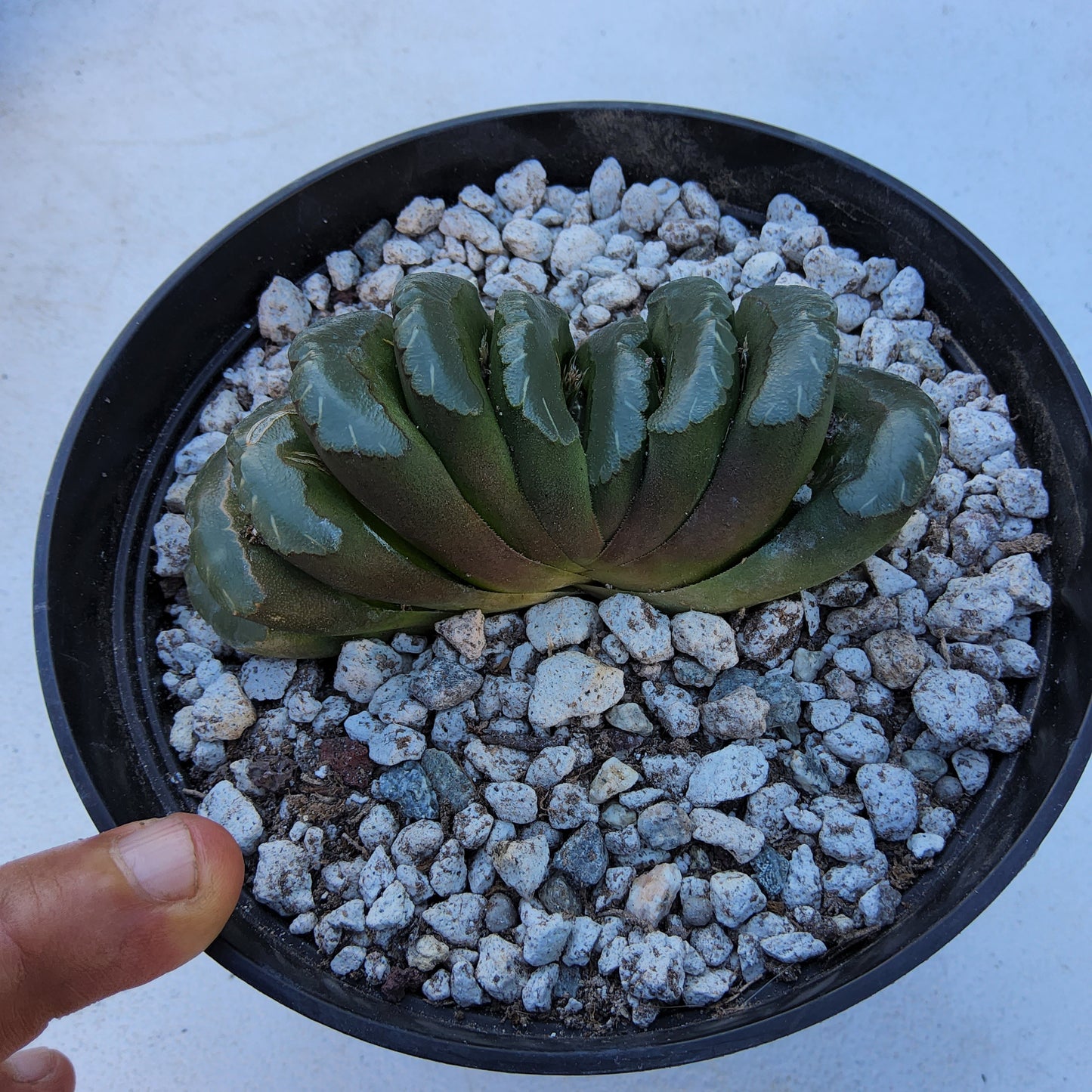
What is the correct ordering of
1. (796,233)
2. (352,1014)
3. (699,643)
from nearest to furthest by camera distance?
(352,1014) < (699,643) < (796,233)

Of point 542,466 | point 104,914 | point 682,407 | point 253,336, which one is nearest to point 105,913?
point 104,914

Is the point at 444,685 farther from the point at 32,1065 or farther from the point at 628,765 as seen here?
the point at 32,1065

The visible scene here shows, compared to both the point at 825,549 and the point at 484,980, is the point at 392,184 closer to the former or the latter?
the point at 825,549

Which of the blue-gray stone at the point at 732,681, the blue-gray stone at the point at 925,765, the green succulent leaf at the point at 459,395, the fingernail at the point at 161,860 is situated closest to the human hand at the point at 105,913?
the fingernail at the point at 161,860

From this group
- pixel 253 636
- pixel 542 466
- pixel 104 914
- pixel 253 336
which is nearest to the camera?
pixel 104 914

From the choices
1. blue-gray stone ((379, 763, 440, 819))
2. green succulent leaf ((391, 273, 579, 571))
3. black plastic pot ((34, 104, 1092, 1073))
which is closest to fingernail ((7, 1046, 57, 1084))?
black plastic pot ((34, 104, 1092, 1073))

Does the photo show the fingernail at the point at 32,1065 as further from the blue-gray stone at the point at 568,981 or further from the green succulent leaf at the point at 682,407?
the green succulent leaf at the point at 682,407

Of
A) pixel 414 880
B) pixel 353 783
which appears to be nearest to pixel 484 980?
pixel 414 880
